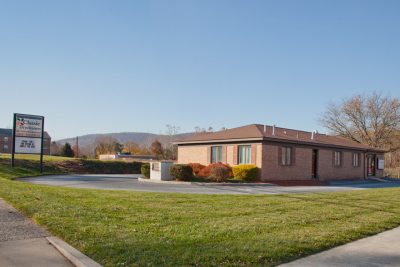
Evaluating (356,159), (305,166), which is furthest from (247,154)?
(356,159)

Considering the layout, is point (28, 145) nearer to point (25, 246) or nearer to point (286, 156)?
point (286, 156)

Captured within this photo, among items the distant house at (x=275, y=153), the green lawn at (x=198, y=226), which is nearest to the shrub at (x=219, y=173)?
the distant house at (x=275, y=153)

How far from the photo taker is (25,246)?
7.35 m

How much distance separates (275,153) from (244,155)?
2.16m

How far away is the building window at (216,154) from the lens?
31.8 metres

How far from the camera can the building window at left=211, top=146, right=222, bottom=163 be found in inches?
1252

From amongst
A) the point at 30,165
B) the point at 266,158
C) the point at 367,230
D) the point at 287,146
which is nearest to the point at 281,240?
the point at 367,230

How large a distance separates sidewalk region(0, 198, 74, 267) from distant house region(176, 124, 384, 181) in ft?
67.4

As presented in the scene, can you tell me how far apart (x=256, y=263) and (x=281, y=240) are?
167 centimetres

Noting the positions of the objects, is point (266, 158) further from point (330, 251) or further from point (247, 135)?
point (330, 251)

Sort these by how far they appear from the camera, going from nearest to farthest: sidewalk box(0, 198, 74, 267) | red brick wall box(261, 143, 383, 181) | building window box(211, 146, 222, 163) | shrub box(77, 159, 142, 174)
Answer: sidewalk box(0, 198, 74, 267)
red brick wall box(261, 143, 383, 181)
building window box(211, 146, 222, 163)
shrub box(77, 159, 142, 174)

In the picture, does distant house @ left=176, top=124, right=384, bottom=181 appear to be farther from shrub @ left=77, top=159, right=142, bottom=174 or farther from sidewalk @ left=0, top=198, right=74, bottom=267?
sidewalk @ left=0, top=198, right=74, bottom=267

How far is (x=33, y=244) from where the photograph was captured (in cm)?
750

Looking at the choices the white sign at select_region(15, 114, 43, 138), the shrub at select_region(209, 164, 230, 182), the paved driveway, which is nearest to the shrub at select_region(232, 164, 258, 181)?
the shrub at select_region(209, 164, 230, 182)
